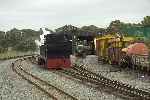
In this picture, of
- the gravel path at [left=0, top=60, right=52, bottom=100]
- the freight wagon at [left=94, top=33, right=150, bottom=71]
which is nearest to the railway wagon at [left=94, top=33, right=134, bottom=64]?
the freight wagon at [left=94, top=33, right=150, bottom=71]

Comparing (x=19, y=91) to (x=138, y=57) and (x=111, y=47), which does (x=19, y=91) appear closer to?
(x=138, y=57)

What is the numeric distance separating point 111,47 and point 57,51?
14.5 ft

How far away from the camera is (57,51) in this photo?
3075cm

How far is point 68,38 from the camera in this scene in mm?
31734

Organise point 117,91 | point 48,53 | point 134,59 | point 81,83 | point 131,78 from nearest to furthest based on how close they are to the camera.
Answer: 1. point 117,91
2. point 81,83
3. point 131,78
4. point 134,59
5. point 48,53

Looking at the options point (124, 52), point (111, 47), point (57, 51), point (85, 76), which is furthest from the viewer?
point (111, 47)

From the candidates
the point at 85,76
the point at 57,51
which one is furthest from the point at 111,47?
the point at 85,76

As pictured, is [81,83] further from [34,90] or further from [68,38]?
[68,38]

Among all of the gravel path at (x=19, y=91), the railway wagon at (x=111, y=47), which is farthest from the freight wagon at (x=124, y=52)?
the gravel path at (x=19, y=91)

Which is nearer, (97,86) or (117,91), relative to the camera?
(117,91)

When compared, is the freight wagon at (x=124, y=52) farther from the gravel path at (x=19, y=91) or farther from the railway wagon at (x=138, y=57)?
the gravel path at (x=19, y=91)

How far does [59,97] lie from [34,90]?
2954 mm

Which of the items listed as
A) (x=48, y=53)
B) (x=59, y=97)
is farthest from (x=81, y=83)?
(x=48, y=53)

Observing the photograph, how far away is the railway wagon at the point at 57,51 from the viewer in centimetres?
3056
